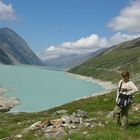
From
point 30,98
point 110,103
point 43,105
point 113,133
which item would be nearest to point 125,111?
point 113,133

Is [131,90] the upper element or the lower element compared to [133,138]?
upper

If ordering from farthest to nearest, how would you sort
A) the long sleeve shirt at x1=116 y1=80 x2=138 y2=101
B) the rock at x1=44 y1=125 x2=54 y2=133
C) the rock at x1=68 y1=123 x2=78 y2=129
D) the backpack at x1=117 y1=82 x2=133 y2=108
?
the rock at x1=44 y1=125 x2=54 y2=133
the rock at x1=68 y1=123 x2=78 y2=129
the backpack at x1=117 y1=82 x2=133 y2=108
the long sleeve shirt at x1=116 y1=80 x2=138 y2=101

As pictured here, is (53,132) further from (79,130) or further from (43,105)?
(43,105)

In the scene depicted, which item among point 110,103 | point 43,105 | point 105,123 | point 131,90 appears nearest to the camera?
point 131,90

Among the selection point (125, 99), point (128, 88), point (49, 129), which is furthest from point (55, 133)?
point (128, 88)

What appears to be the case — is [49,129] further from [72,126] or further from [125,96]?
[125,96]

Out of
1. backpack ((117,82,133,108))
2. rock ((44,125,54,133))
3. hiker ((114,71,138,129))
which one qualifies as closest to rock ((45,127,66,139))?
rock ((44,125,54,133))

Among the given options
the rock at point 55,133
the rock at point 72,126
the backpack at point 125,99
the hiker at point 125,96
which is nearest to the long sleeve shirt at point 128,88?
the hiker at point 125,96

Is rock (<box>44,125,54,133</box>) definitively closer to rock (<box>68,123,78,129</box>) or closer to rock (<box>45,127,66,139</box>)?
rock (<box>45,127,66,139</box>)

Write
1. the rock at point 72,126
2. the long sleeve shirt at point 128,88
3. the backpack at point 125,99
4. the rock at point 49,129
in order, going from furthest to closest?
the rock at point 49,129
the rock at point 72,126
the backpack at point 125,99
the long sleeve shirt at point 128,88

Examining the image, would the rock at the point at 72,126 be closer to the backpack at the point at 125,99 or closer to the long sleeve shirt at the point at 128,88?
the backpack at the point at 125,99

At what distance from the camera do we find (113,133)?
19547 mm

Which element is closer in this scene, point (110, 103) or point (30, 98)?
point (110, 103)

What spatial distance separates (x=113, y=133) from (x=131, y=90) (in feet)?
9.01
